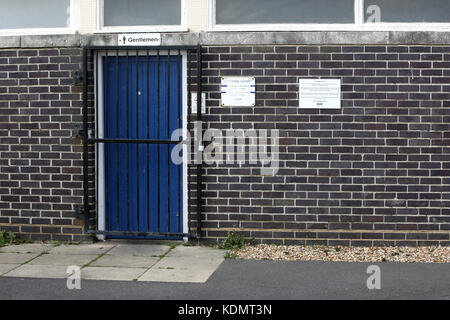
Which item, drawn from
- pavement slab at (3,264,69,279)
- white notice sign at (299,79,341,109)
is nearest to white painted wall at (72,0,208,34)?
white notice sign at (299,79,341,109)

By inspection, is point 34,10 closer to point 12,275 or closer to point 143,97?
point 143,97

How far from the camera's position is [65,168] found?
332 inches

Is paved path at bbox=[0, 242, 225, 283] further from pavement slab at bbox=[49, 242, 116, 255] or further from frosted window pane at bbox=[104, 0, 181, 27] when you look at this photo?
frosted window pane at bbox=[104, 0, 181, 27]

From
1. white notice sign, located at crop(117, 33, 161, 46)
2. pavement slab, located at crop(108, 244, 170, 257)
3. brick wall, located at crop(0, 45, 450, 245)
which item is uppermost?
white notice sign, located at crop(117, 33, 161, 46)

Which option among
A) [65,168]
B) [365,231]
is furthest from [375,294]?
[65,168]

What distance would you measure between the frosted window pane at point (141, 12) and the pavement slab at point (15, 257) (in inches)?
116

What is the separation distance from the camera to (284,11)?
8.21 meters

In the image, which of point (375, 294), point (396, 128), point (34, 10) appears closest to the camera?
point (375, 294)

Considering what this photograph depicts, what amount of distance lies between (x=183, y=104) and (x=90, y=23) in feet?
5.01

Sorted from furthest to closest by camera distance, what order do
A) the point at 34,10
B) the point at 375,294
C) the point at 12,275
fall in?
1. the point at 34,10
2. the point at 12,275
3. the point at 375,294

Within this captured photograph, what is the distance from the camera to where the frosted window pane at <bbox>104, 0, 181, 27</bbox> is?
8328 mm

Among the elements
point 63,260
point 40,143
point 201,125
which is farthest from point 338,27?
point 63,260

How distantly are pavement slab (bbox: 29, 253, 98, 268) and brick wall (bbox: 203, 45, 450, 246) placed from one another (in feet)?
5.99

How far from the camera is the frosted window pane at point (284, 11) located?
8141mm
